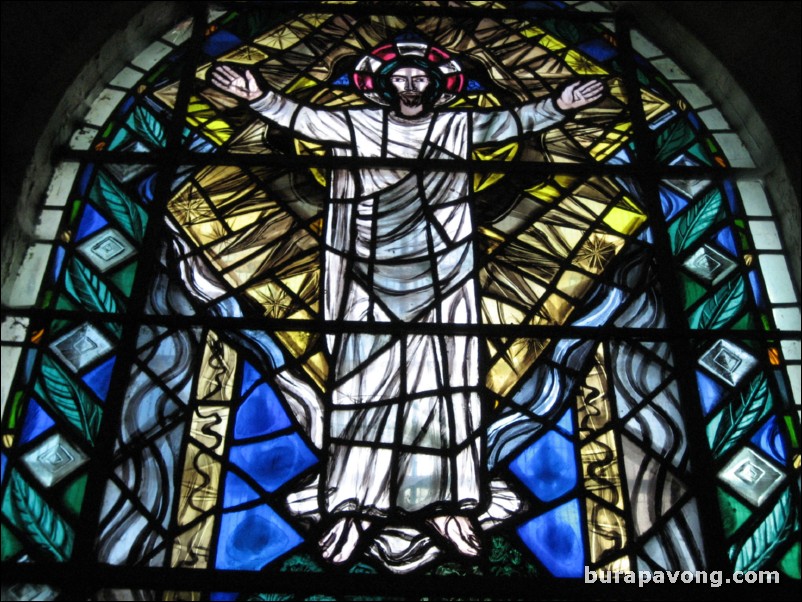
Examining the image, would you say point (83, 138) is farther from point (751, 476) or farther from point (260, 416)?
point (751, 476)

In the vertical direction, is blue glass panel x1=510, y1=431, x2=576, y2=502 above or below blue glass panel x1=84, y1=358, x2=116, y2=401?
below

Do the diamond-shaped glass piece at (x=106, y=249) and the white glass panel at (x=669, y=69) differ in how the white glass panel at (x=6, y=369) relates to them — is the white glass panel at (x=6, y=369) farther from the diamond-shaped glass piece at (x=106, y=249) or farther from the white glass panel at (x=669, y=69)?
the white glass panel at (x=669, y=69)

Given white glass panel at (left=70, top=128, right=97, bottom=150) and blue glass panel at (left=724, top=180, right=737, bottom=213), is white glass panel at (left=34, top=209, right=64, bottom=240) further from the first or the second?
blue glass panel at (left=724, top=180, right=737, bottom=213)

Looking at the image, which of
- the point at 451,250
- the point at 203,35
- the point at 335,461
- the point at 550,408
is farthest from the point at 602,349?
the point at 203,35

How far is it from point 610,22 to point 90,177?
125 inches

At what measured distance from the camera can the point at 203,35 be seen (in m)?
7.12

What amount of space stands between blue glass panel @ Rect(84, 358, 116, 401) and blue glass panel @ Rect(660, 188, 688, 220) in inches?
112

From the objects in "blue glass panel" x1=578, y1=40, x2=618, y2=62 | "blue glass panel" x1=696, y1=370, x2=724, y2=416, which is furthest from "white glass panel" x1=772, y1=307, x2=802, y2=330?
"blue glass panel" x1=578, y1=40, x2=618, y2=62

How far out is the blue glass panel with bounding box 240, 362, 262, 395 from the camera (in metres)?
5.59

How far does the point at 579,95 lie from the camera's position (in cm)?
689

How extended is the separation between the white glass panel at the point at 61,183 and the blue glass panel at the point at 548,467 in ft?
8.64

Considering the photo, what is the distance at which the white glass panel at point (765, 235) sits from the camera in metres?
6.22

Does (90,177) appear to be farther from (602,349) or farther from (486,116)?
(602,349)

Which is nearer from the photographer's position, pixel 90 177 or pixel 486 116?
pixel 90 177
